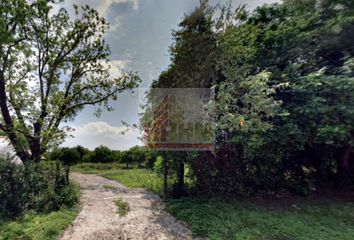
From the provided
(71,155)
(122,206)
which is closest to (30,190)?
(122,206)

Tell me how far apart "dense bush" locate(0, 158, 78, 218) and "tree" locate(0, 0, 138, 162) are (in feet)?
4.52

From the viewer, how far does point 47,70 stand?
816cm

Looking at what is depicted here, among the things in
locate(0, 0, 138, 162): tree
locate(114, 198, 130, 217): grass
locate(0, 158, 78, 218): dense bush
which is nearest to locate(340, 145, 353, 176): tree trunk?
locate(114, 198, 130, 217): grass

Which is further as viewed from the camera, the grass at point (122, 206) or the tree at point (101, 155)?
the tree at point (101, 155)

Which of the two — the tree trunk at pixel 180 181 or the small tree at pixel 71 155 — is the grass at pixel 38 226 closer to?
the tree trunk at pixel 180 181

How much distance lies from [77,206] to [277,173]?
520 centimetres

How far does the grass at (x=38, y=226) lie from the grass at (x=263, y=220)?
224cm

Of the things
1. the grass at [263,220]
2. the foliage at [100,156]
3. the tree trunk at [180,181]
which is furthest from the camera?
the foliage at [100,156]

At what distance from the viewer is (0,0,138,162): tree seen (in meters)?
7.15

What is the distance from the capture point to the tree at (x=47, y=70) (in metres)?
7.15

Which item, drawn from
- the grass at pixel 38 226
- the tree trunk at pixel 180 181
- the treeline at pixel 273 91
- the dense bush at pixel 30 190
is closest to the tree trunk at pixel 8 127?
A: the dense bush at pixel 30 190

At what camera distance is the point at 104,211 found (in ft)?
17.1

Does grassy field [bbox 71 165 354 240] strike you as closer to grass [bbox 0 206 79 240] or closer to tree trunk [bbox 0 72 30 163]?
grass [bbox 0 206 79 240]

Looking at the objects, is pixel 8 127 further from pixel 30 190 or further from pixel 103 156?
pixel 103 156
